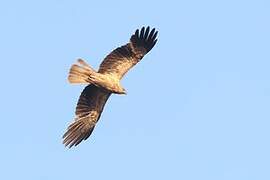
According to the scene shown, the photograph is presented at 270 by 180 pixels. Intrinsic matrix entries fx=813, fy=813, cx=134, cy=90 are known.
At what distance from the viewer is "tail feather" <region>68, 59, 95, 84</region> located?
67.4 ft

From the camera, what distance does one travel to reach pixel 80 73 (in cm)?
2061

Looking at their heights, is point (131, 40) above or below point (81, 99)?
above

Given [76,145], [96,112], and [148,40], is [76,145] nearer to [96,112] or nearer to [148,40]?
[96,112]

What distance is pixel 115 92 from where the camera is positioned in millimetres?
21469

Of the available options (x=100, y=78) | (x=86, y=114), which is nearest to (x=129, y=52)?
(x=100, y=78)

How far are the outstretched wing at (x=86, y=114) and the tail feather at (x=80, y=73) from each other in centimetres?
60

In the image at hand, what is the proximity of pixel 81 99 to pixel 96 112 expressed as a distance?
0.64 m

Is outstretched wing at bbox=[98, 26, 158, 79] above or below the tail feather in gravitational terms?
above

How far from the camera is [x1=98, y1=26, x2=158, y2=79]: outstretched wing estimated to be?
21062 millimetres

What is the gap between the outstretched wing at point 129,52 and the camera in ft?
69.1

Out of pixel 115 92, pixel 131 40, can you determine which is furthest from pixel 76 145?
pixel 131 40

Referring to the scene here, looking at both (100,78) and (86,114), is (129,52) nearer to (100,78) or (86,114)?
(100,78)

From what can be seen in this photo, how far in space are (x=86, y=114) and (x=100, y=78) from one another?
1.42 metres

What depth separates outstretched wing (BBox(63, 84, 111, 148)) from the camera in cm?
2128
